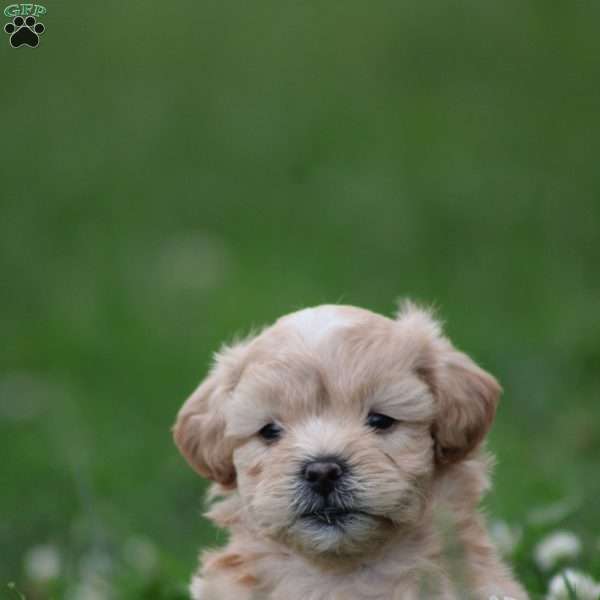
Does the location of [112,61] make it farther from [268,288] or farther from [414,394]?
[414,394]

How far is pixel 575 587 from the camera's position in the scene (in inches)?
257

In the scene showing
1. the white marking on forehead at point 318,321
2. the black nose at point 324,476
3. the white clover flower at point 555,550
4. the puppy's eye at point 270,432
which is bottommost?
the black nose at point 324,476

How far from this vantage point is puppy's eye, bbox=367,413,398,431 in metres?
A: 6.43

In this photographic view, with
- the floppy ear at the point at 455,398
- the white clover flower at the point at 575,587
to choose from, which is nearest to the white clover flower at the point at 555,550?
the white clover flower at the point at 575,587

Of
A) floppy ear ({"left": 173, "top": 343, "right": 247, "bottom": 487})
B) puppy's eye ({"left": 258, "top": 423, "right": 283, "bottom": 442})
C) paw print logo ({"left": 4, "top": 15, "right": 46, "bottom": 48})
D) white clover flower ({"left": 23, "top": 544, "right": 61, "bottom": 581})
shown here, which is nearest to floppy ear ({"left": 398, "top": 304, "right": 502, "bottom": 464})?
puppy's eye ({"left": 258, "top": 423, "right": 283, "bottom": 442})

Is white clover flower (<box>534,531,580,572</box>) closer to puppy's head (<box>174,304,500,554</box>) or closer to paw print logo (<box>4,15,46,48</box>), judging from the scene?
puppy's head (<box>174,304,500,554</box>)

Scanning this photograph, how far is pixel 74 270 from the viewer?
15.2m

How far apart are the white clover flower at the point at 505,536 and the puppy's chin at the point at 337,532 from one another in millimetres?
1802

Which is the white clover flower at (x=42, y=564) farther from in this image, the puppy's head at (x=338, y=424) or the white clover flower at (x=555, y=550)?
the white clover flower at (x=555, y=550)

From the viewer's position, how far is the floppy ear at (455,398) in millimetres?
6570

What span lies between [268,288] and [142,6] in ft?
16.8

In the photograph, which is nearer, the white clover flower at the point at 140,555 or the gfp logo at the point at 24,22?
the white clover flower at the point at 140,555

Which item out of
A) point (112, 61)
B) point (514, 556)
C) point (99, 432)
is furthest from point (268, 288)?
point (514, 556)

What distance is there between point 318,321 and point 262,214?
927 centimetres
